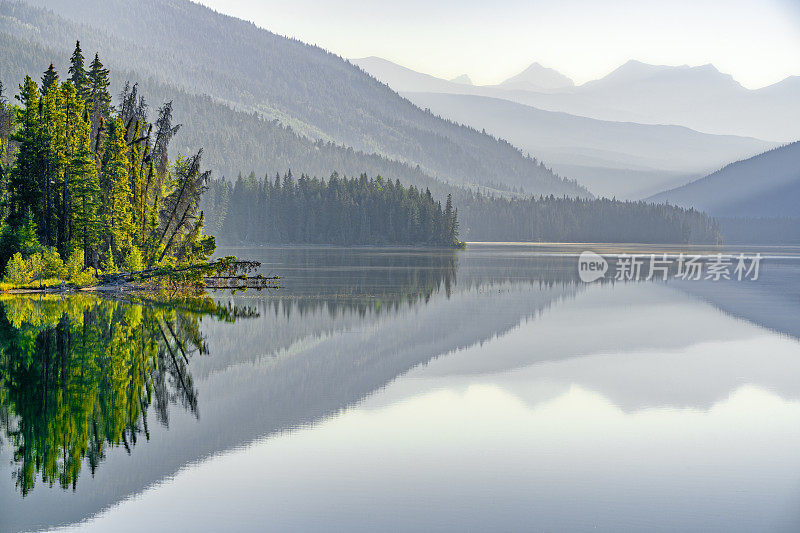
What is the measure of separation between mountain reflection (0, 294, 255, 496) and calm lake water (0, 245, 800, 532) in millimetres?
93

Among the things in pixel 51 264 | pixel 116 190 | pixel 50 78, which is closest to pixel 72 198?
pixel 116 190

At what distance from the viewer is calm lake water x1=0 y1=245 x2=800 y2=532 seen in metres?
15.2

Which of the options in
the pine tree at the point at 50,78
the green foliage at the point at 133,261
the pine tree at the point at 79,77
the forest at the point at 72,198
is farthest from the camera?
the pine tree at the point at 79,77

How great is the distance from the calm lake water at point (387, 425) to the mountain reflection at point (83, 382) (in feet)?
0.31

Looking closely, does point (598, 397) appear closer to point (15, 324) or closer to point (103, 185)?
point (15, 324)

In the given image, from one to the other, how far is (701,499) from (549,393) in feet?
32.4

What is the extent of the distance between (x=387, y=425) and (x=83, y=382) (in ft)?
28.0

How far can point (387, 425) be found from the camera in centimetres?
2120

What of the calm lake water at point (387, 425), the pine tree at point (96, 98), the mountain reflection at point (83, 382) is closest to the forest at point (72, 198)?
the pine tree at point (96, 98)

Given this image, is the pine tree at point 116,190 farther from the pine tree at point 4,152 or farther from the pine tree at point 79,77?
the pine tree at point 79,77

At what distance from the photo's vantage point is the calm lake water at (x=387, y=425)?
50.0 ft

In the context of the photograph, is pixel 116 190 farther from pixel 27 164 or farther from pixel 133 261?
pixel 27 164

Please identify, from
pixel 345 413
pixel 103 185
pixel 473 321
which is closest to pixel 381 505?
pixel 345 413

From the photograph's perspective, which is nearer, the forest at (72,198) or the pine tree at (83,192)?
the forest at (72,198)
